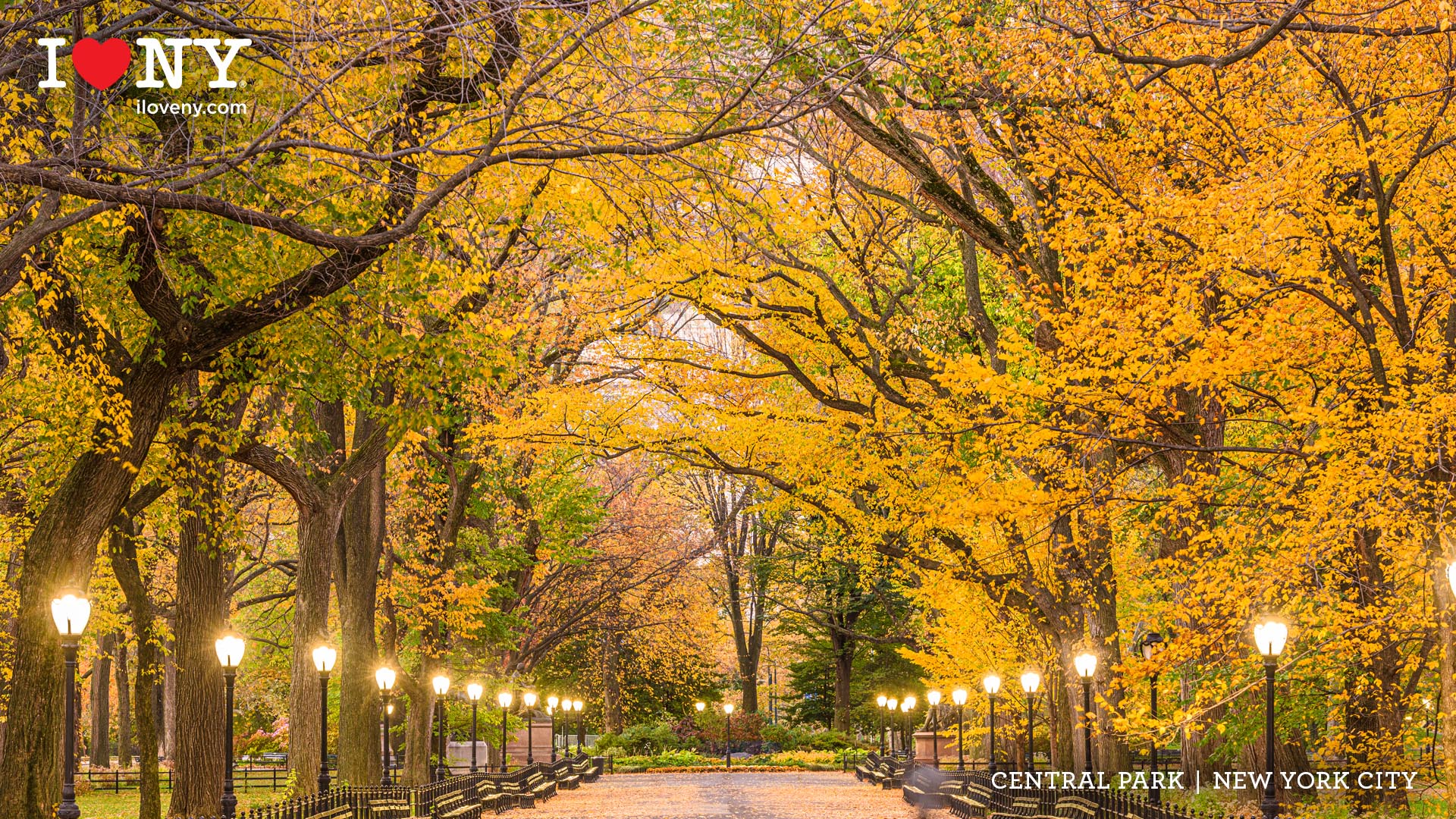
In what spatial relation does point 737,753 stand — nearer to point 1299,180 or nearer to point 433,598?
point 433,598

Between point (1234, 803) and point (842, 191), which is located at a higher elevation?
point (842, 191)

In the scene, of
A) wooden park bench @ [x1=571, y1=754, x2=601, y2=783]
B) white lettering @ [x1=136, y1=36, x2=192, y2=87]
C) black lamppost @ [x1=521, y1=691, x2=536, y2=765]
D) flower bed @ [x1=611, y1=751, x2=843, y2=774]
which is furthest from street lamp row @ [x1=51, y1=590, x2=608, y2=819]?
flower bed @ [x1=611, y1=751, x2=843, y2=774]

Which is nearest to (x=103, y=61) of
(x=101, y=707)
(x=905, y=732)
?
(x=101, y=707)

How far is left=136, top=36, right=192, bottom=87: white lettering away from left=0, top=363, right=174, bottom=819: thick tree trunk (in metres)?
2.71

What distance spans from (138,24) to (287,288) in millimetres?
2488

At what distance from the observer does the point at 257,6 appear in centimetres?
1241

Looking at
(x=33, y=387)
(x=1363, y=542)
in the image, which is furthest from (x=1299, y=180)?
(x=33, y=387)

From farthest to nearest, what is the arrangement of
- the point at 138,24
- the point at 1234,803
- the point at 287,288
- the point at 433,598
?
the point at 433,598
the point at 1234,803
the point at 287,288
the point at 138,24

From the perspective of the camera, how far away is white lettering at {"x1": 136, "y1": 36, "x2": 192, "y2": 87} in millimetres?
10945

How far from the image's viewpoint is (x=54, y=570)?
12.1 m

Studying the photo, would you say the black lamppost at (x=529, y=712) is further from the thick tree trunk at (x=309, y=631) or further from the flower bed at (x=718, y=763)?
the thick tree trunk at (x=309, y=631)

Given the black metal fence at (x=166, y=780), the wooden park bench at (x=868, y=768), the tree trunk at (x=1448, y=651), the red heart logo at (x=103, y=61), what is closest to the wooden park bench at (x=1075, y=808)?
the tree trunk at (x=1448, y=651)

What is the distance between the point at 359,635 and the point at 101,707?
3173cm

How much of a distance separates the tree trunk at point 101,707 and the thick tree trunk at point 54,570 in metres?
35.8
